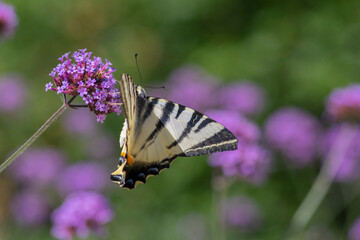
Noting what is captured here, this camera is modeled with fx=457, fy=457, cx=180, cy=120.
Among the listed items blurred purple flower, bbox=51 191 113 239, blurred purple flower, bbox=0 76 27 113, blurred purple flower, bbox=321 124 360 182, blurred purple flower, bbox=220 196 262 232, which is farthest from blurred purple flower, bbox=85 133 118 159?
blurred purple flower, bbox=321 124 360 182

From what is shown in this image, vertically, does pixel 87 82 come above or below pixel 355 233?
above

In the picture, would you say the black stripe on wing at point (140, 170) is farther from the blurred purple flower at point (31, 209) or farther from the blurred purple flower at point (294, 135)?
the blurred purple flower at point (31, 209)

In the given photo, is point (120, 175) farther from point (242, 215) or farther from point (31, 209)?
point (31, 209)

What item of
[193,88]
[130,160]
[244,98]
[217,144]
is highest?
[193,88]

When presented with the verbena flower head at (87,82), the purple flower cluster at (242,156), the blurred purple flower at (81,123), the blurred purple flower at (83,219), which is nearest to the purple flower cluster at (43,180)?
the blurred purple flower at (81,123)

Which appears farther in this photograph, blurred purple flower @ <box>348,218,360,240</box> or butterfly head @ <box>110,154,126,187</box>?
blurred purple flower @ <box>348,218,360,240</box>

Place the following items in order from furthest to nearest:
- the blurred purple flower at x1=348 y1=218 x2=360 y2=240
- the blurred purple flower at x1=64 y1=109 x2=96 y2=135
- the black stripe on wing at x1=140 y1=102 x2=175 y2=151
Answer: the blurred purple flower at x1=64 y1=109 x2=96 y2=135
the blurred purple flower at x1=348 y1=218 x2=360 y2=240
the black stripe on wing at x1=140 y1=102 x2=175 y2=151

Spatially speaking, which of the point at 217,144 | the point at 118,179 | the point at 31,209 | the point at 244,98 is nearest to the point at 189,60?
the point at 244,98

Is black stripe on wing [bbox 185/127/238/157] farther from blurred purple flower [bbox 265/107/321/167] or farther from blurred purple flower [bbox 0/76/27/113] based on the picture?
blurred purple flower [bbox 0/76/27/113]
